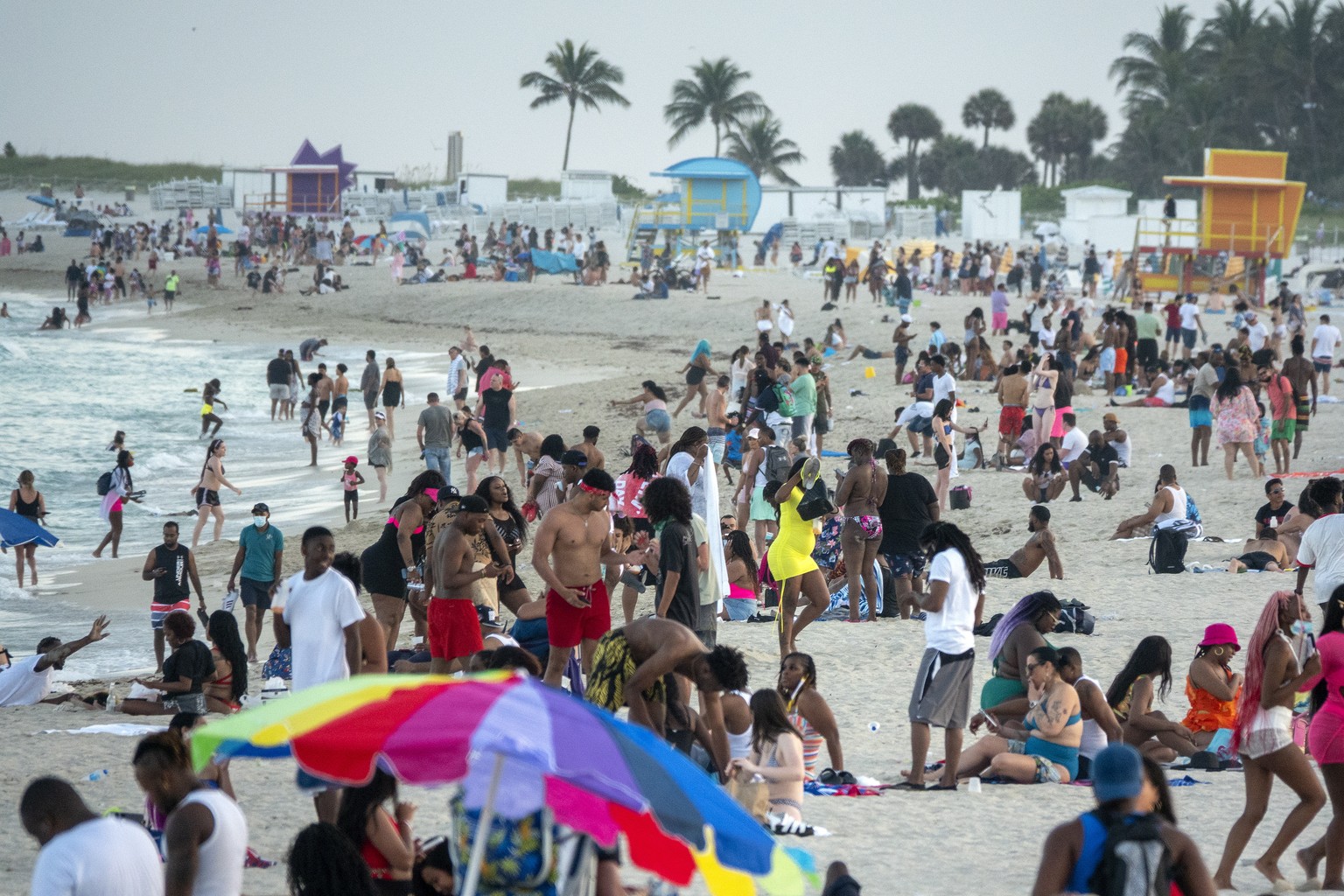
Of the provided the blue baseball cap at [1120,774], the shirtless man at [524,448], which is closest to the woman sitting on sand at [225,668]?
the shirtless man at [524,448]

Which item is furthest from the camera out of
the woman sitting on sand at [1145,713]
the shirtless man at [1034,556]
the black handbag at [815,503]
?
the shirtless man at [1034,556]

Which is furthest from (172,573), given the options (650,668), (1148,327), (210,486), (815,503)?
(1148,327)

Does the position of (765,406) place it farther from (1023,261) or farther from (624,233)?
(624,233)

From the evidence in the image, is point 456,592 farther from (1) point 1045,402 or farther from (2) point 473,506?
(1) point 1045,402

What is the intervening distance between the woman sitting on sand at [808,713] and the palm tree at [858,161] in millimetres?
86732

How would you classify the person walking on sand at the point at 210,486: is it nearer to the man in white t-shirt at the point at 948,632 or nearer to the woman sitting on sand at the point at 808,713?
the woman sitting on sand at the point at 808,713

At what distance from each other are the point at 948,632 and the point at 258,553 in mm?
→ 6283

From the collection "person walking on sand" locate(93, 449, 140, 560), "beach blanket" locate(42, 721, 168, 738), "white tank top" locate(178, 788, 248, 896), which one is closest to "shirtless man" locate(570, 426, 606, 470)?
"beach blanket" locate(42, 721, 168, 738)

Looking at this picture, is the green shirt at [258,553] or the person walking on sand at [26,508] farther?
the person walking on sand at [26,508]

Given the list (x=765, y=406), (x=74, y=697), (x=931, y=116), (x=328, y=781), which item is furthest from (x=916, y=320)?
(x=931, y=116)

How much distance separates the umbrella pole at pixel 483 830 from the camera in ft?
13.2

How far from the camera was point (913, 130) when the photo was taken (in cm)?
9119

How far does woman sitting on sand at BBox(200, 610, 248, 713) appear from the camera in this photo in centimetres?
873

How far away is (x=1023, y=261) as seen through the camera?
40781mm
